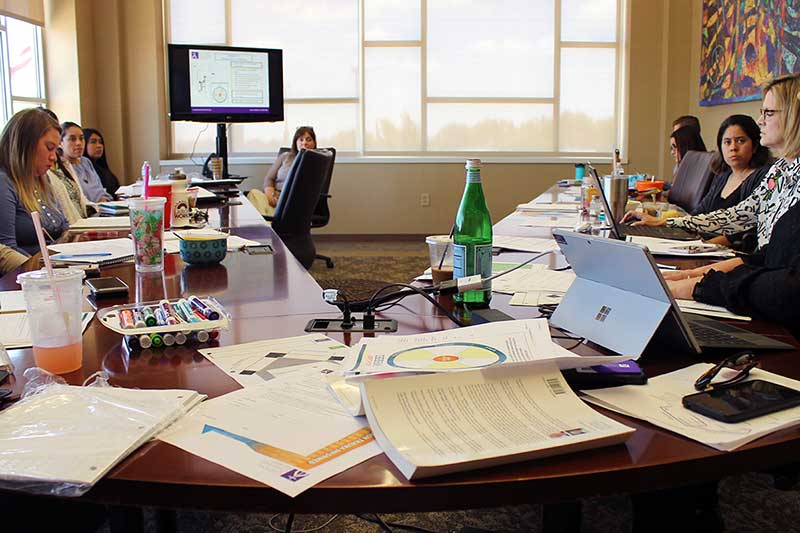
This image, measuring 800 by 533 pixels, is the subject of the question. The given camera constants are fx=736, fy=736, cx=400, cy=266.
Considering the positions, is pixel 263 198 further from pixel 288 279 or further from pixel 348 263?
pixel 288 279

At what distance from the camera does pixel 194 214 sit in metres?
2.82

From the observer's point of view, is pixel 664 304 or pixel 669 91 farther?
pixel 669 91

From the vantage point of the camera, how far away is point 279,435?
2.58 ft

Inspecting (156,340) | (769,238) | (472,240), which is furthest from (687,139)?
(156,340)

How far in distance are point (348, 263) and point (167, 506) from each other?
5032 millimetres

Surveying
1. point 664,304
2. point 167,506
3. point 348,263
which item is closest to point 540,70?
point 348,263

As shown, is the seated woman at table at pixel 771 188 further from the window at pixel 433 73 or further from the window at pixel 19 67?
the window at pixel 19 67

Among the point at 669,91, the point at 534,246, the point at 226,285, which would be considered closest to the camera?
the point at 226,285

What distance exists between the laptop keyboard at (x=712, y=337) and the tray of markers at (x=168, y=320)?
736 mm

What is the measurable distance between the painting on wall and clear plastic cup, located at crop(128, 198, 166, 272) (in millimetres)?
3828

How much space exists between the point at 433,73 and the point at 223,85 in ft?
6.35

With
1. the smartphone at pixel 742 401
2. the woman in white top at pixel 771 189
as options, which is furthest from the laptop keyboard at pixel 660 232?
the smartphone at pixel 742 401

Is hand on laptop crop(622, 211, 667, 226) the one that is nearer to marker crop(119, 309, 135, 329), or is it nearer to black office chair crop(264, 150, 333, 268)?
black office chair crop(264, 150, 333, 268)

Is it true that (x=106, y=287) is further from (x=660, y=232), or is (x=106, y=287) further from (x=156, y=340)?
(x=660, y=232)
